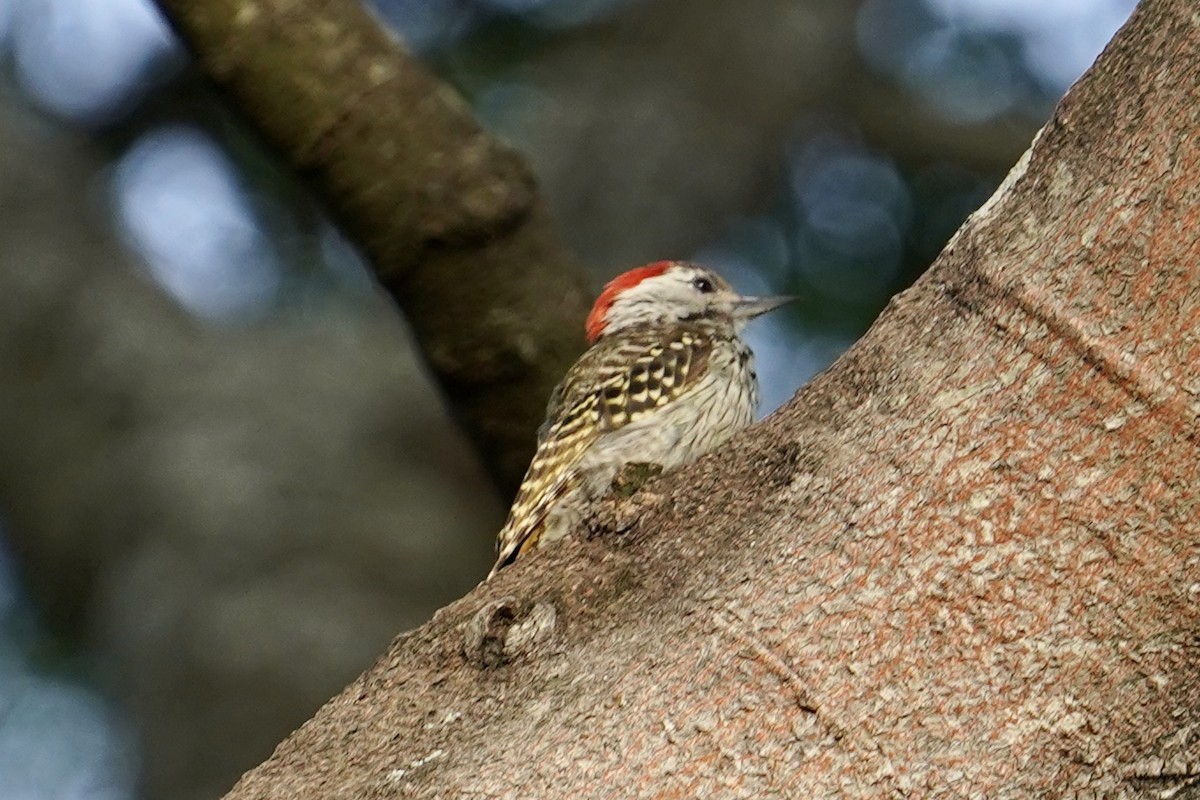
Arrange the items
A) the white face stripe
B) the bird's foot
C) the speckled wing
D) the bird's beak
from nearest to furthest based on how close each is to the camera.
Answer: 1. the bird's foot
2. the speckled wing
3. the bird's beak
4. the white face stripe

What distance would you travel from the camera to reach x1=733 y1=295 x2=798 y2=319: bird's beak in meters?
5.54

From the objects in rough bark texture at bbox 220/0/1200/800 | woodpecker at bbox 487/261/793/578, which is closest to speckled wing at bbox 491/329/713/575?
woodpecker at bbox 487/261/793/578

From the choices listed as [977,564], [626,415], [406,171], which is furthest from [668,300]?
[977,564]

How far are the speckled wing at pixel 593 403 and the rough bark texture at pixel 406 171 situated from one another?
0.20 metres

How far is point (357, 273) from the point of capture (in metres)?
7.08

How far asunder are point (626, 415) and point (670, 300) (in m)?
1.17

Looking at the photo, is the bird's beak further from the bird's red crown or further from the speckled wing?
the speckled wing

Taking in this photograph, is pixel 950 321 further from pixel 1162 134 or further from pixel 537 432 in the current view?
pixel 537 432

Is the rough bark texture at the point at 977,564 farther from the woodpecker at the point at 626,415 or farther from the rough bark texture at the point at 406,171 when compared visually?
the rough bark texture at the point at 406,171

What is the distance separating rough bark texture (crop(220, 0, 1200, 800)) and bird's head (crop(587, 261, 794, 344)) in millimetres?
3142

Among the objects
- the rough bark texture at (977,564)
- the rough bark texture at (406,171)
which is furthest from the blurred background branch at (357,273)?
the rough bark texture at (977,564)

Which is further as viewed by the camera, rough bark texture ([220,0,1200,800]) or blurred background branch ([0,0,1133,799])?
blurred background branch ([0,0,1133,799])

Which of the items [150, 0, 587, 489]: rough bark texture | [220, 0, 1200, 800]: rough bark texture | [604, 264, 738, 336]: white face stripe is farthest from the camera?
[604, 264, 738, 336]: white face stripe

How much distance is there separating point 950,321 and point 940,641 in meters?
0.50
